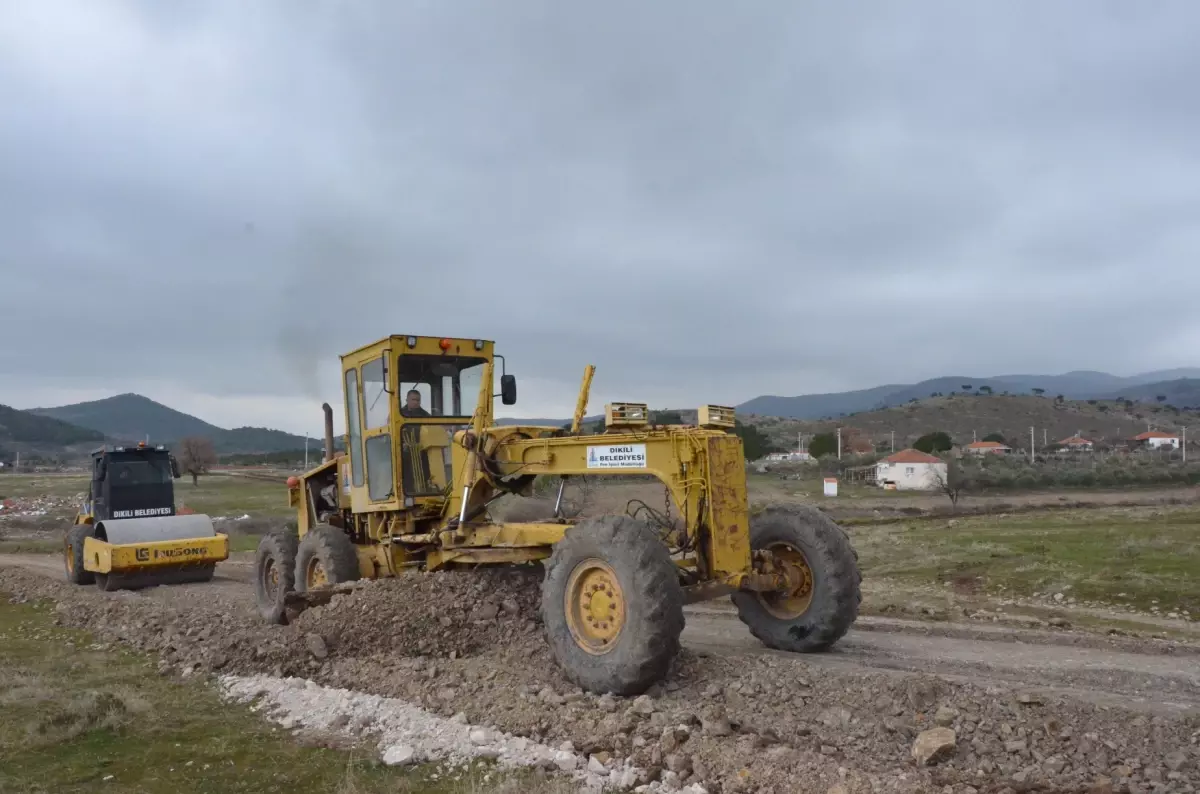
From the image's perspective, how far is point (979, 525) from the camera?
27.4 meters

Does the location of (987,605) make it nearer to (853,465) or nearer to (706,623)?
(706,623)

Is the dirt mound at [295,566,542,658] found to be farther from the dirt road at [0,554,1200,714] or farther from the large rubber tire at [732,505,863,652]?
the large rubber tire at [732,505,863,652]

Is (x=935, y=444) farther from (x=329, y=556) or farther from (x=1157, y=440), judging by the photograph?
(x=329, y=556)

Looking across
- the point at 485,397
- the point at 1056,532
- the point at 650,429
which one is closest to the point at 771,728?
the point at 650,429

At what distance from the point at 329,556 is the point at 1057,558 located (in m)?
14.0

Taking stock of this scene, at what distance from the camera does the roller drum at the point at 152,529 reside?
657 inches

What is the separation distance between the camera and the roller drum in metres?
16.7

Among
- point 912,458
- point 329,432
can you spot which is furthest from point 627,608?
point 912,458

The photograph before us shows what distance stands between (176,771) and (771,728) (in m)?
4.00

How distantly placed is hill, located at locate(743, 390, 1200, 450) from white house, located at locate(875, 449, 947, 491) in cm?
3640

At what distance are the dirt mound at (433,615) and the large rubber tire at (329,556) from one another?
3.42 feet

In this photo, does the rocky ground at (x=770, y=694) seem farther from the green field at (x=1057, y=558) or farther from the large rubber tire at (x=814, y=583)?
the green field at (x=1057, y=558)

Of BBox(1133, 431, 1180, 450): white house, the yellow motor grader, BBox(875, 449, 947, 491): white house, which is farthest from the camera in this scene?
BBox(1133, 431, 1180, 450): white house

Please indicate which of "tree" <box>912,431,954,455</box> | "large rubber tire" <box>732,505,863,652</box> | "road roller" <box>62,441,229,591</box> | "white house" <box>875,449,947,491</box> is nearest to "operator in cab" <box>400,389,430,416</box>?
"large rubber tire" <box>732,505,863,652</box>
